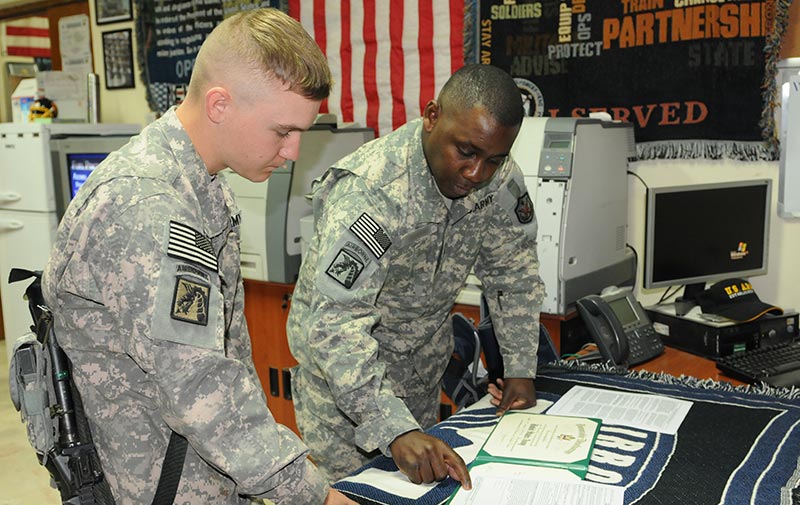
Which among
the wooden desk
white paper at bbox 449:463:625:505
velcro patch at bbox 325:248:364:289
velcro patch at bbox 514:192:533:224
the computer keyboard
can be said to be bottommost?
the wooden desk

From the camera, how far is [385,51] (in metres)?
3.29

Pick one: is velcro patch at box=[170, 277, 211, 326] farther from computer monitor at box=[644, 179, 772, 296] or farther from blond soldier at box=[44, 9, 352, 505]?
computer monitor at box=[644, 179, 772, 296]

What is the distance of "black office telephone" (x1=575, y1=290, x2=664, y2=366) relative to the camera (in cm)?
193

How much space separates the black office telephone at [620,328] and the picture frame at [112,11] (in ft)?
10.9

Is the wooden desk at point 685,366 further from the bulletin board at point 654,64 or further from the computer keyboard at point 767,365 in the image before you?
the bulletin board at point 654,64

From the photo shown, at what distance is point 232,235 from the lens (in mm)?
1220

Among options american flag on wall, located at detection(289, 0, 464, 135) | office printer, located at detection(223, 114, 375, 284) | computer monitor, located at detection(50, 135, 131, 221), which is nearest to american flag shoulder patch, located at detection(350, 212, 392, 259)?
office printer, located at detection(223, 114, 375, 284)

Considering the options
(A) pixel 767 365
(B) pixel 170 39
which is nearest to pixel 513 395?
(A) pixel 767 365

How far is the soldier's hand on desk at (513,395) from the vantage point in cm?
156

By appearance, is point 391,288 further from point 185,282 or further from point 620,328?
point 185,282

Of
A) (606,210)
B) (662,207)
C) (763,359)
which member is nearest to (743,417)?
(763,359)

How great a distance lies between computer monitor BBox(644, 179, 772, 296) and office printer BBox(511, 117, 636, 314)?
0.63 ft

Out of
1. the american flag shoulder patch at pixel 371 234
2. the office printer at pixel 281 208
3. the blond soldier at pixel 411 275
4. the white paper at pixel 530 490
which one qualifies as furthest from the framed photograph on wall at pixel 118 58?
the white paper at pixel 530 490

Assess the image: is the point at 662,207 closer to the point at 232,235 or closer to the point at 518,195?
the point at 518,195
